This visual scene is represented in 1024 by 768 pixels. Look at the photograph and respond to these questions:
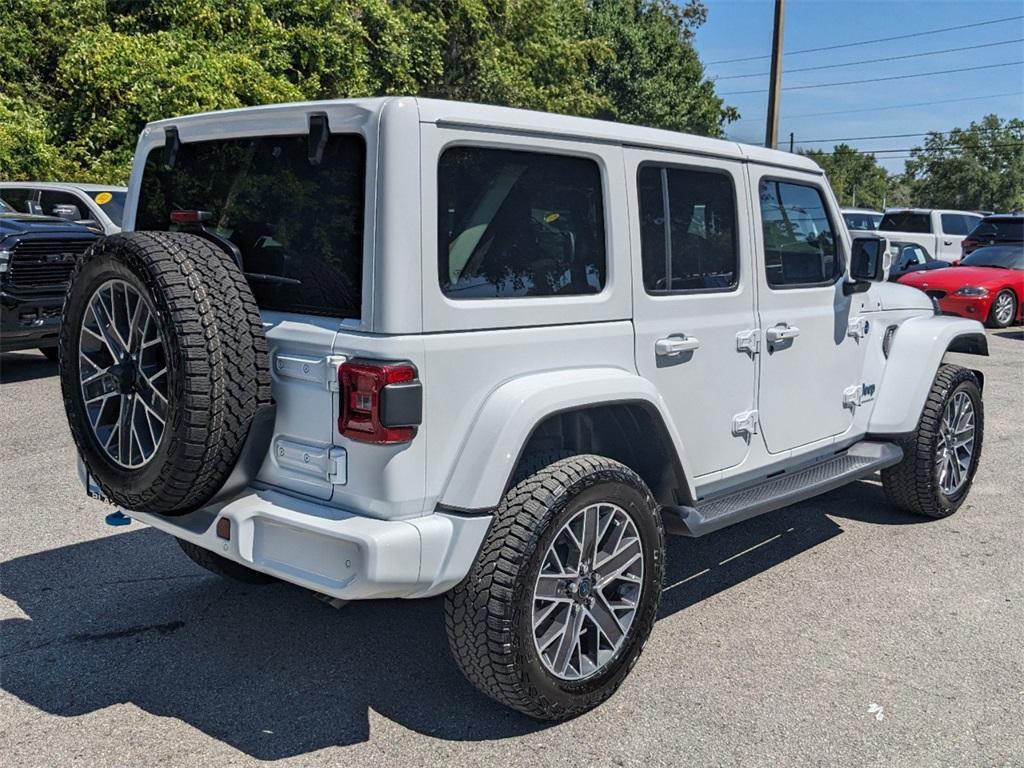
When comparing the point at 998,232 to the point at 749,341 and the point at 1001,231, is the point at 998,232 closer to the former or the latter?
the point at 1001,231

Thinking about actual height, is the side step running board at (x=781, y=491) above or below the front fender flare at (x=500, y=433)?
below

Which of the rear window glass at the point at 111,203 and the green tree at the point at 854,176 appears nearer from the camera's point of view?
the rear window glass at the point at 111,203

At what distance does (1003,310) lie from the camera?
50.8 feet

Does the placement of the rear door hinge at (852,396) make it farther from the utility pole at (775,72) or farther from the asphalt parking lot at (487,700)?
the utility pole at (775,72)

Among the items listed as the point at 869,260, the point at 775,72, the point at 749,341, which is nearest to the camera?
the point at 749,341

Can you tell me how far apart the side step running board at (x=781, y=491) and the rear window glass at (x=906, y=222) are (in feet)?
57.9

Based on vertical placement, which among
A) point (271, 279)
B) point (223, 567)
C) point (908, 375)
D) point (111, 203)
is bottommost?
point (223, 567)

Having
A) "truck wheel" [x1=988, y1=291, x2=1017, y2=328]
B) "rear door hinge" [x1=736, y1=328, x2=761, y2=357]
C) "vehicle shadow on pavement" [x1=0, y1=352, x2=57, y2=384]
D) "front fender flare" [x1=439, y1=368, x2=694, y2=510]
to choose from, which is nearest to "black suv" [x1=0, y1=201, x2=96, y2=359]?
"vehicle shadow on pavement" [x1=0, y1=352, x2=57, y2=384]

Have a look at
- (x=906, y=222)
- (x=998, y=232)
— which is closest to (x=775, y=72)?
(x=906, y=222)

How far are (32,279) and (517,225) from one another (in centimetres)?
725

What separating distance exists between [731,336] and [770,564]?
1434mm

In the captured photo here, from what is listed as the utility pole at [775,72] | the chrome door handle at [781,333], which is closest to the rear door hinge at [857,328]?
the chrome door handle at [781,333]

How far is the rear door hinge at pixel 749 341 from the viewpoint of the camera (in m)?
4.06

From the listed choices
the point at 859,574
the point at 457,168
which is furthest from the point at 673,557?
the point at 457,168
